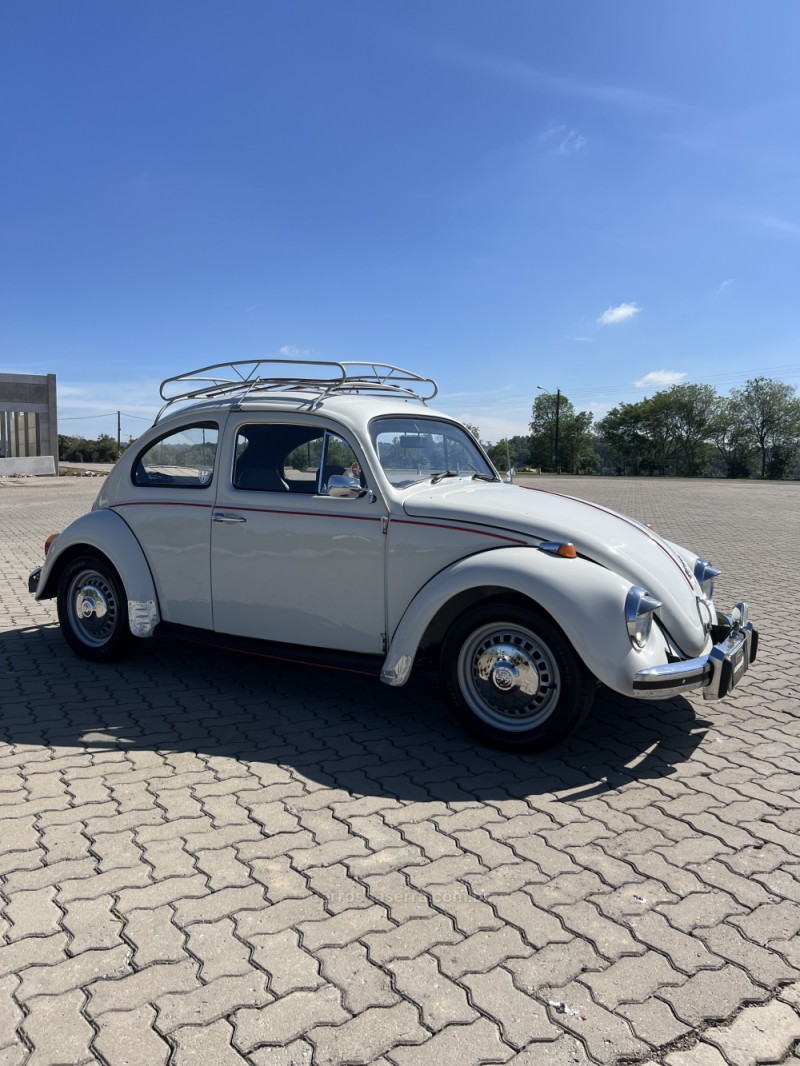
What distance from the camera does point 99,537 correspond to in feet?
18.0

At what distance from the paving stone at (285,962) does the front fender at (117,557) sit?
3.04m

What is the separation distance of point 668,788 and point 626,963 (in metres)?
1.42

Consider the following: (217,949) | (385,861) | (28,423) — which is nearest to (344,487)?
(385,861)

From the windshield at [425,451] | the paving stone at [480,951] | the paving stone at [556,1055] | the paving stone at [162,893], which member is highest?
the windshield at [425,451]

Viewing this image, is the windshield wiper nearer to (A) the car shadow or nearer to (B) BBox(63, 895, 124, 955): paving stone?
(A) the car shadow

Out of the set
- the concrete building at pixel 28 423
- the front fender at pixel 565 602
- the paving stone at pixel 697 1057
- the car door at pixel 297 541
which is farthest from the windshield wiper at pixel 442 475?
the concrete building at pixel 28 423

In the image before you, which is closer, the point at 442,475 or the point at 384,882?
the point at 384,882

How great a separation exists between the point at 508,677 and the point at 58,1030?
2.47 m

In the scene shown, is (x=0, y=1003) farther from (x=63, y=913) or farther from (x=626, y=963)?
(x=626, y=963)

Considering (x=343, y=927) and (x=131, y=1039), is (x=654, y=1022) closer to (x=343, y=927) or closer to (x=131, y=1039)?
(x=343, y=927)

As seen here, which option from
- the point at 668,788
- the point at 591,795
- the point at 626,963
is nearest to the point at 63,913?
the point at 626,963

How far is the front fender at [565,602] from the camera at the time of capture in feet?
12.3

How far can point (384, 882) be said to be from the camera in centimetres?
294

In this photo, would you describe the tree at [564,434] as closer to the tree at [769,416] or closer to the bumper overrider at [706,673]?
the tree at [769,416]
